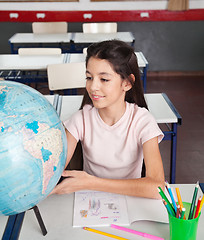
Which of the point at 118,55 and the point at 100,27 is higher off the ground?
the point at 118,55

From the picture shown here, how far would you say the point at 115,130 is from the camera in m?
1.65

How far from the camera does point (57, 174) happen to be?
3.29 feet

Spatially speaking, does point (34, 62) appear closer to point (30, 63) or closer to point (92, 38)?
point (30, 63)

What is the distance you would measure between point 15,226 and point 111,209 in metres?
0.34

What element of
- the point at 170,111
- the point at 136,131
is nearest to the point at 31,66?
the point at 170,111

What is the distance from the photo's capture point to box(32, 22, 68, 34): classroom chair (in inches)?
203

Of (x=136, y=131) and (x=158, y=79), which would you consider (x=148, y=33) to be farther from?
(x=136, y=131)

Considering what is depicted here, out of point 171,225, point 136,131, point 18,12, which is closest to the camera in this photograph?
point 171,225

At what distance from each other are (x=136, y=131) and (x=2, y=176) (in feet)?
2.88

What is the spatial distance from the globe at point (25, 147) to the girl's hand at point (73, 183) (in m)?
0.39

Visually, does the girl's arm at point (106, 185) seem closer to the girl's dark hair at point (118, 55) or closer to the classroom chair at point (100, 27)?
the girl's dark hair at point (118, 55)

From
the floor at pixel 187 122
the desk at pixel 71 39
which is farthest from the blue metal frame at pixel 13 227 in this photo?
the desk at pixel 71 39

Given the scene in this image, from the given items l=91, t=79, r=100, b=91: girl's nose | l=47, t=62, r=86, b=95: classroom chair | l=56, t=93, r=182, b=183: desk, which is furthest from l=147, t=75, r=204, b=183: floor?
l=91, t=79, r=100, b=91: girl's nose

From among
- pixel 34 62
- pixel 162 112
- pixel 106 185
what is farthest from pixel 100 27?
pixel 106 185
